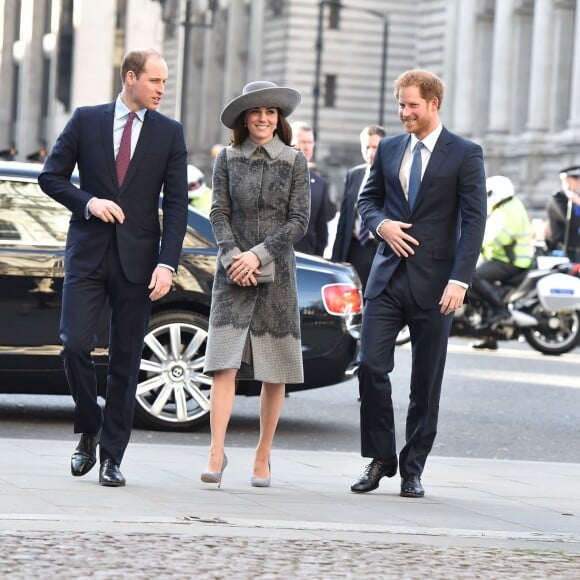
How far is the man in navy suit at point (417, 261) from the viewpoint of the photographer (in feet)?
28.3

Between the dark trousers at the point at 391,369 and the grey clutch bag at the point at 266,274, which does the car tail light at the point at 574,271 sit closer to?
the dark trousers at the point at 391,369

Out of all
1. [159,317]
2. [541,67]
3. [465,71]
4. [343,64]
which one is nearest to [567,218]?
[159,317]

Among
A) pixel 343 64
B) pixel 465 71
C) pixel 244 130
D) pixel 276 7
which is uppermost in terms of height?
pixel 276 7

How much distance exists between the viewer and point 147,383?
37.2 ft

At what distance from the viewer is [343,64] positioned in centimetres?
7775

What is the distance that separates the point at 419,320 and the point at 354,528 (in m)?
1.58

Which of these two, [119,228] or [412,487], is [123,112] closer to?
[119,228]

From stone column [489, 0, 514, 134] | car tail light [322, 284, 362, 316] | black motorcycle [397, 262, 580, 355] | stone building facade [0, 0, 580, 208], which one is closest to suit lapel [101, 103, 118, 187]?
car tail light [322, 284, 362, 316]

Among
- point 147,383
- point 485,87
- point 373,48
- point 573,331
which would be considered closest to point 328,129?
point 373,48

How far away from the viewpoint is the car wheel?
1139 centimetres

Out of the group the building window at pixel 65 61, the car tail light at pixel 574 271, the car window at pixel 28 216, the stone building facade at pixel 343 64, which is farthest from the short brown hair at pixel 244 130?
the building window at pixel 65 61

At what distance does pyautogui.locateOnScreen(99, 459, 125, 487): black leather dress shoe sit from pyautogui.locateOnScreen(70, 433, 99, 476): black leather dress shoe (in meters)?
0.18

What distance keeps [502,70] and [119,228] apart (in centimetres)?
5454

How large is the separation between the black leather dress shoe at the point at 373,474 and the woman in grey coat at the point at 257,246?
1.31 ft
